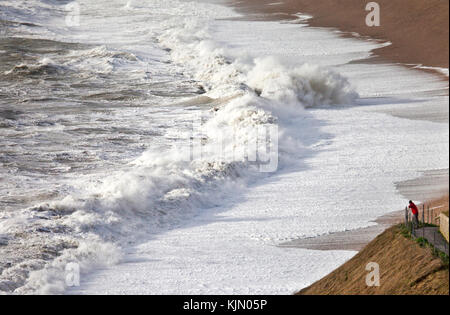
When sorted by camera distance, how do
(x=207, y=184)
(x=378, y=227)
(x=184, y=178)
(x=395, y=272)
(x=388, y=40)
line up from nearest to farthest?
(x=395, y=272) → (x=378, y=227) → (x=207, y=184) → (x=184, y=178) → (x=388, y=40)

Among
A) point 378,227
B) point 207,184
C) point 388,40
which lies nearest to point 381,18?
point 388,40

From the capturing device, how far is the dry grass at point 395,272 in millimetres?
6344

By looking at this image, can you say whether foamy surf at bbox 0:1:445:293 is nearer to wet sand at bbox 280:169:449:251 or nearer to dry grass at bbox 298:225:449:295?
wet sand at bbox 280:169:449:251

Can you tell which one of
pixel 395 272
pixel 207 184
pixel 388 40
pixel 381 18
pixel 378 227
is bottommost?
pixel 207 184

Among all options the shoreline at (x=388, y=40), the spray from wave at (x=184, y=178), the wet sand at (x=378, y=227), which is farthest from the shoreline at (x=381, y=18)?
the spray from wave at (x=184, y=178)

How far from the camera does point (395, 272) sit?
264 inches

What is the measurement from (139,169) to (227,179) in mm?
1576

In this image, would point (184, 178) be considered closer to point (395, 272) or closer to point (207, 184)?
point (207, 184)

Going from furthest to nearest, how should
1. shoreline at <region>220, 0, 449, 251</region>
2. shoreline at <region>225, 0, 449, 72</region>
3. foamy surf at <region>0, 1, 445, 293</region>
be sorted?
shoreline at <region>225, 0, 449, 72</region>
shoreline at <region>220, 0, 449, 251</region>
foamy surf at <region>0, 1, 445, 293</region>

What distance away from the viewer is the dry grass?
6.34m

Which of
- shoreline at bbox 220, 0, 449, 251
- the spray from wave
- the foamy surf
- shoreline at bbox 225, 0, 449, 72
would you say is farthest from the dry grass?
shoreline at bbox 225, 0, 449, 72

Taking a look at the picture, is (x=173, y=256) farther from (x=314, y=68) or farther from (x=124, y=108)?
(x=314, y=68)
